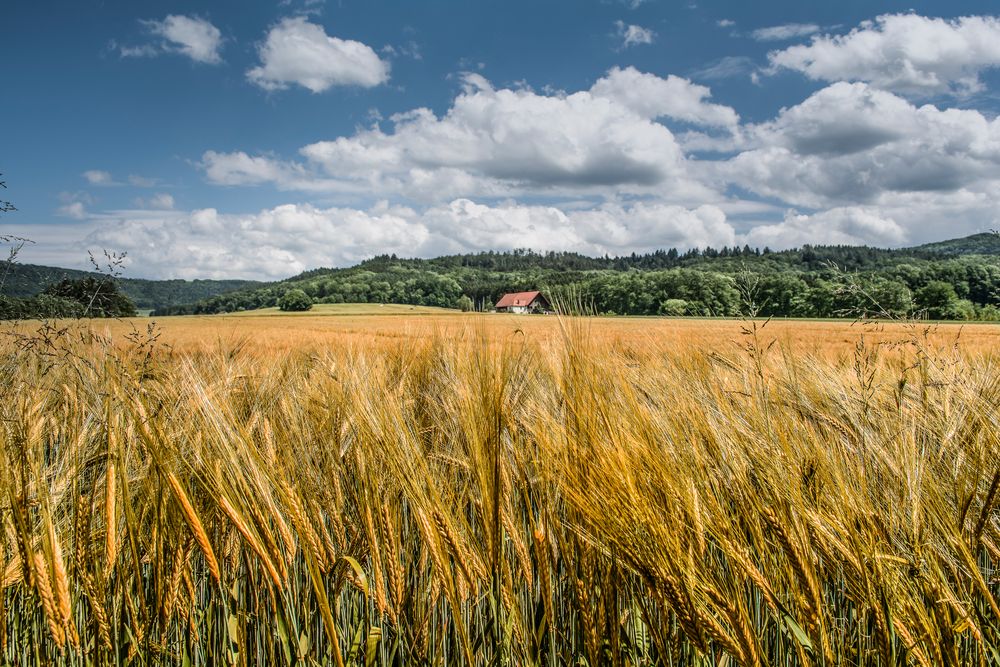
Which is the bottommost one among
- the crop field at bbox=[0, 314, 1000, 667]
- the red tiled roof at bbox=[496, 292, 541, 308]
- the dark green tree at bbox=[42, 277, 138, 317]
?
the crop field at bbox=[0, 314, 1000, 667]

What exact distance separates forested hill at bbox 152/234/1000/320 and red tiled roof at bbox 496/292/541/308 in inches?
97.6

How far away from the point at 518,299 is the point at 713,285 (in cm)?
5480

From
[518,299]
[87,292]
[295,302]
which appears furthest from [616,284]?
[87,292]

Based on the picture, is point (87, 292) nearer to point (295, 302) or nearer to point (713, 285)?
point (713, 285)

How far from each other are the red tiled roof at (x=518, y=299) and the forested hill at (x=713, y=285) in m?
2.48

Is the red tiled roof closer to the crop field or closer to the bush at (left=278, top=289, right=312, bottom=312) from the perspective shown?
the bush at (left=278, top=289, right=312, bottom=312)

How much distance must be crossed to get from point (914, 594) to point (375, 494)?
3.88 feet

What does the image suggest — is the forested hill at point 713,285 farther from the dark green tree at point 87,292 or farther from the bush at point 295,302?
the bush at point 295,302

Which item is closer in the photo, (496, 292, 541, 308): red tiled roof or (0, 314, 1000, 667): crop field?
(0, 314, 1000, 667): crop field

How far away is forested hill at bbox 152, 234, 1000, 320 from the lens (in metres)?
3.12

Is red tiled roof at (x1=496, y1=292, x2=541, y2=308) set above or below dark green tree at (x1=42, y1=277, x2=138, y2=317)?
above

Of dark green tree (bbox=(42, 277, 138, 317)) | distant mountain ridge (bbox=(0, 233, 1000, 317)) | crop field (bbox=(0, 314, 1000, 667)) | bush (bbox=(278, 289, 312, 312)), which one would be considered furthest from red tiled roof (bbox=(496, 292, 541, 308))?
crop field (bbox=(0, 314, 1000, 667))

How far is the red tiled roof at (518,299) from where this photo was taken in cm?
7986

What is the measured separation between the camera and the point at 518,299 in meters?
84.5
